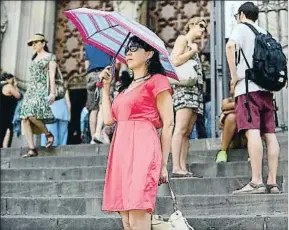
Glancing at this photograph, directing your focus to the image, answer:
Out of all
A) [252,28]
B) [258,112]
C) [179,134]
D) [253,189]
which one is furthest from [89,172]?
[252,28]

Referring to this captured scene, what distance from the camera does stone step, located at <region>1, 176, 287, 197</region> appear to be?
529cm

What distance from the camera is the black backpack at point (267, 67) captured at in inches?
192

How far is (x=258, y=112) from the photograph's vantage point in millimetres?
4930

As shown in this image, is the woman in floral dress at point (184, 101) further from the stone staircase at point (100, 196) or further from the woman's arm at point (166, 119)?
the woman's arm at point (166, 119)

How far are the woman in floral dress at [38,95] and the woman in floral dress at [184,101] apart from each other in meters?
2.28

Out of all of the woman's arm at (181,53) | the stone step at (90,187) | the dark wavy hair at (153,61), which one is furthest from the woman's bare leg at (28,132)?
the dark wavy hair at (153,61)

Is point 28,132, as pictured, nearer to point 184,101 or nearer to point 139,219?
point 184,101

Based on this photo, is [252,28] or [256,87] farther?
[252,28]

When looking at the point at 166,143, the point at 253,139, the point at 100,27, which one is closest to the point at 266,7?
the point at 253,139

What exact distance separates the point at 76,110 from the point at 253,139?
834 centimetres

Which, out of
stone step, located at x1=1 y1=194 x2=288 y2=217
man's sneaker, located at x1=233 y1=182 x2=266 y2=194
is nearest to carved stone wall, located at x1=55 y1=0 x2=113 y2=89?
stone step, located at x1=1 y1=194 x2=288 y2=217

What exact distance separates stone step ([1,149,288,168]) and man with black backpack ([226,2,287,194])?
130 centimetres

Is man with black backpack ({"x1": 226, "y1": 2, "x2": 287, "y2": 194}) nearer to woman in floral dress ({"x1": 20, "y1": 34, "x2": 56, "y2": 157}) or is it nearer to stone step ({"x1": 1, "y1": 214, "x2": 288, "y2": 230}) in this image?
stone step ({"x1": 1, "y1": 214, "x2": 288, "y2": 230})

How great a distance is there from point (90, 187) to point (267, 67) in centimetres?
229
